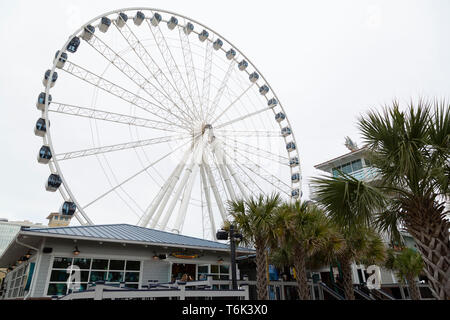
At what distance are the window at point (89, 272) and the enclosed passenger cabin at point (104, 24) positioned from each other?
564 inches

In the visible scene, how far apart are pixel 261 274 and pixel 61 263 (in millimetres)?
7443

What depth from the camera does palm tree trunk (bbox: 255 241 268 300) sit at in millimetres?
10203

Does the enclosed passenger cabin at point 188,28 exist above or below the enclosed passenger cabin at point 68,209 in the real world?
above

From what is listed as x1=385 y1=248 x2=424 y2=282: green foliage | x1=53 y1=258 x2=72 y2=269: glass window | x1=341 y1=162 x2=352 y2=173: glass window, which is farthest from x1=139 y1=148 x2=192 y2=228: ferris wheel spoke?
x1=341 y1=162 x2=352 y2=173: glass window

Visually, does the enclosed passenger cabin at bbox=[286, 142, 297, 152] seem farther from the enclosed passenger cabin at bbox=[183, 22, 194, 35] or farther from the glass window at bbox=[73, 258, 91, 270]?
the glass window at bbox=[73, 258, 91, 270]

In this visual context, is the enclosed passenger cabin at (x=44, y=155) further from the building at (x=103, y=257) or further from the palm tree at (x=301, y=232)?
the palm tree at (x=301, y=232)

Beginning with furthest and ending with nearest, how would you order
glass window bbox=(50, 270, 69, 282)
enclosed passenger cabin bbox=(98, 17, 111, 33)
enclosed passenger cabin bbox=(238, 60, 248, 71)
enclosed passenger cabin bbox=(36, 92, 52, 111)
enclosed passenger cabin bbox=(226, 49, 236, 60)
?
enclosed passenger cabin bbox=(238, 60, 248, 71) < enclosed passenger cabin bbox=(226, 49, 236, 60) < enclosed passenger cabin bbox=(98, 17, 111, 33) < enclosed passenger cabin bbox=(36, 92, 52, 111) < glass window bbox=(50, 270, 69, 282)

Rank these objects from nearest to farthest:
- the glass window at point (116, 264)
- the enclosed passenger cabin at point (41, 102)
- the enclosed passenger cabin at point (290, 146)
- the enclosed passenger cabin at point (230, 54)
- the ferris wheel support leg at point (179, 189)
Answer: the glass window at point (116, 264)
the enclosed passenger cabin at point (41, 102)
the ferris wheel support leg at point (179, 189)
the enclosed passenger cabin at point (230, 54)
the enclosed passenger cabin at point (290, 146)

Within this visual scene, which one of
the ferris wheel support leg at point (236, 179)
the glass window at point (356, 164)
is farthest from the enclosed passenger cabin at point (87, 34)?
the glass window at point (356, 164)

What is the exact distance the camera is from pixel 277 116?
25.9m

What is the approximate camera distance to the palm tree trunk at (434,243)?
15.8ft

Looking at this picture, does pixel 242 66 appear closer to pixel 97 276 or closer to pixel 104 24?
pixel 104 24
